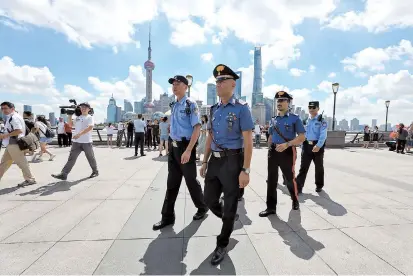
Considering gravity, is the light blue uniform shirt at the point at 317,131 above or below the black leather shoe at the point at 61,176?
above

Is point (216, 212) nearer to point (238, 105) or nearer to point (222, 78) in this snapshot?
point (238, 105)

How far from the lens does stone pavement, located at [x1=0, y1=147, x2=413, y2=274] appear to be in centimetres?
237

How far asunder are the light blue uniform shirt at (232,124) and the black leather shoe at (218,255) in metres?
1.08

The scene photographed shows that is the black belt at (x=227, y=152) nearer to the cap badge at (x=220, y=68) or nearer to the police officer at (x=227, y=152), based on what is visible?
the police officer at (x=227, y=152)

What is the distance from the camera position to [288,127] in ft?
12.5

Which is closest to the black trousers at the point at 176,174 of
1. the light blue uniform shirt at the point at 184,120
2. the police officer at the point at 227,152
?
the light blue uniform shirt at the point at 184,120

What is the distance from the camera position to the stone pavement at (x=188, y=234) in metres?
2.37

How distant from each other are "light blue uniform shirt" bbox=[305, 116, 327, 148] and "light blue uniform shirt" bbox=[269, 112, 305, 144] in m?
1.39

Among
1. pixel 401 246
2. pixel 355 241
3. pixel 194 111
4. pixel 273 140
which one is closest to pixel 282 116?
pixel 273 140

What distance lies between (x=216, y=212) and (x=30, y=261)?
202 centimetres

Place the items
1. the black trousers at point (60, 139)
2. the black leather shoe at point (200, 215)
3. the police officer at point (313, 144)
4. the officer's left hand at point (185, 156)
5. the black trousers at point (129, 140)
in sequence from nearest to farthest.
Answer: the officer's left hand at point (185, 156)
the black leather shoe at point (200, 215)
the police officer at point (313, 144)
the black trousers at point (60, 139)
the black trousers at point (129, 140)

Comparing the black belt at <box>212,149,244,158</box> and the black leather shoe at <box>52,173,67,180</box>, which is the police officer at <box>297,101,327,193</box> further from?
the black leather shoe at <box>52,173,67,180</box>

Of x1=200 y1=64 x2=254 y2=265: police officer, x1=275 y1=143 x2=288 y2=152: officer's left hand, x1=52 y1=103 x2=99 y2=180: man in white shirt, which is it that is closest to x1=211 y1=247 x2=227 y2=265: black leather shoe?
x1=200 y1=64 x2=254 y2=265: police officer

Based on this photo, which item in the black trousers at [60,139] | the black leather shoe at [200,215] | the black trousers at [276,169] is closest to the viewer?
the black leather shoe at [200,215]
